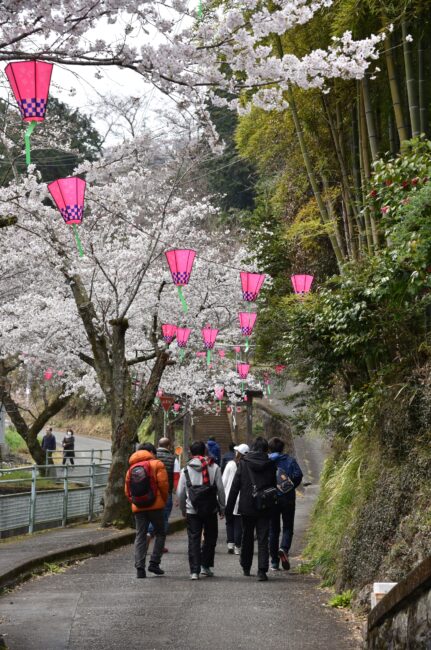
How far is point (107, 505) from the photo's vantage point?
582 inches

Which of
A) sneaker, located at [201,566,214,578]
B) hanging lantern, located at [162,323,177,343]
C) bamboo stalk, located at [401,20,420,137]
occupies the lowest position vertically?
sneaker, located at [201,566,214,578]

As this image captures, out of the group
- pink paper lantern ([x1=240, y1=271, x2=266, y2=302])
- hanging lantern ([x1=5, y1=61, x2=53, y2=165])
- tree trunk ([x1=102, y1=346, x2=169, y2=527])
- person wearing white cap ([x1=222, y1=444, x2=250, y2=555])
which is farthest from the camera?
pink paper lantern ([x1=240, y1=271, x2=266, y2=302])

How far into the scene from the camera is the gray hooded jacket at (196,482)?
9.66m

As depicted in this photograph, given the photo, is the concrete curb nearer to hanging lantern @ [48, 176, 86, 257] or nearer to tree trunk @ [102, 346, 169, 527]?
tree trunk @ [102, 346, 169, 527]

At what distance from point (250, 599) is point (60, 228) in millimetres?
9894

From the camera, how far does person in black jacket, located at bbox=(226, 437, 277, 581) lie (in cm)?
953

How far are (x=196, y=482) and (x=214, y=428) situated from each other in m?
29.4

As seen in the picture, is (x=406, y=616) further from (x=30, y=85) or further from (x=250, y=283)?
(x=250, y=283)

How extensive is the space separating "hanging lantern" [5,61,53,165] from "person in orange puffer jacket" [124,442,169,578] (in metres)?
4.27

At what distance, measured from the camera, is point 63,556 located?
1115 cm

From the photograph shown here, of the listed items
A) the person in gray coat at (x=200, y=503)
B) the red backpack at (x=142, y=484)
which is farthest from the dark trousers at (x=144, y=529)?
the person in gray coat at (x=200, y=503)

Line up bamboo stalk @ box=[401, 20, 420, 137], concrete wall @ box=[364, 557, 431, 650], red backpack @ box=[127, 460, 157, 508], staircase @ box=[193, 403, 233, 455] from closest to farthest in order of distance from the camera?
concrete wall @ box=[364, 557, 431, 650] → bamboo stalk @ box=[401, 20, 420, 137] → red backpack @ box=[127, 460, 157, 508] → staircase @ box=[193, 403, 233, 455]

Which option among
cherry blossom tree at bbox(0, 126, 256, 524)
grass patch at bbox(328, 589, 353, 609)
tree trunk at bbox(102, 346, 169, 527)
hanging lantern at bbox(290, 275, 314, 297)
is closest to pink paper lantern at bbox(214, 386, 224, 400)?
cherry blossom tree at bbox(0, 126, 256, 524)

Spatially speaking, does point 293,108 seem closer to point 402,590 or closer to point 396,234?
point 396,234
